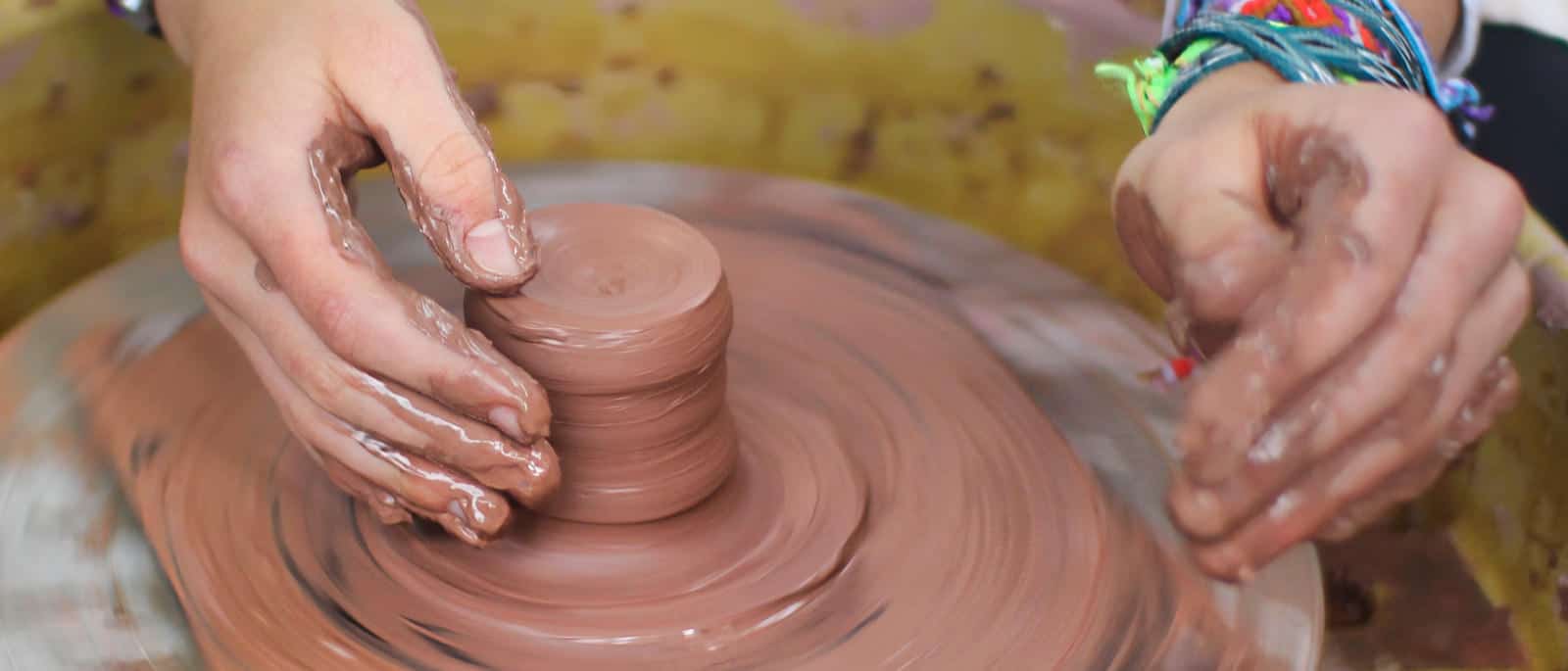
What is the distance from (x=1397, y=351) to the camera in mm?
723

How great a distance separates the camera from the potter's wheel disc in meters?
0.88

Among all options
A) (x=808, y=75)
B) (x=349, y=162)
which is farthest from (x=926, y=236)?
(x=349, y=162)

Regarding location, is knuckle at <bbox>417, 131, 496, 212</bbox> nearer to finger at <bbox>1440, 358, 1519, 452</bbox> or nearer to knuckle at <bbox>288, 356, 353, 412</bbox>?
knuckle at <bbox>288, 356, 353, 412</bbox>

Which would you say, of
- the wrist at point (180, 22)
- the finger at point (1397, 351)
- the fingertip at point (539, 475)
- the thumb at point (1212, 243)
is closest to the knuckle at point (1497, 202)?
the finger at point (1397, 351)

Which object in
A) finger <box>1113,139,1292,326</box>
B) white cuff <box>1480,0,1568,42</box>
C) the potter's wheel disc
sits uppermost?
finger <box>1113,139,1292,326</box>

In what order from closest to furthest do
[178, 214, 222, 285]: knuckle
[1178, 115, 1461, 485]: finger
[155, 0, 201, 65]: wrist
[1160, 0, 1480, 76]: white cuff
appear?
1. [1178, 115, 1461, 485]: finger
2. [178, 214, 222, 285]: knuckle
3. [155, 0, 201, 65]: wrist
4. [1160, 0, 1480, 76]: white cuff

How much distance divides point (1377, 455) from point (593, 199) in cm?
94

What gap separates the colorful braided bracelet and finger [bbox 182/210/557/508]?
25.0 inches

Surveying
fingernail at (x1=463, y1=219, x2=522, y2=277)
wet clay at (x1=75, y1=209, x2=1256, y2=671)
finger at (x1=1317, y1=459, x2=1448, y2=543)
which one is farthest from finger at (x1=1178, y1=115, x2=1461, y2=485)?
fingernail at (x1=463, y1=219, x2=522, y2=277)

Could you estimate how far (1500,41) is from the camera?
144 centimetres

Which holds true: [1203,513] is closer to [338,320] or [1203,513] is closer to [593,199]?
[338,320]

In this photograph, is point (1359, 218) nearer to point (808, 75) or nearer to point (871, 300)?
point (871, 300)

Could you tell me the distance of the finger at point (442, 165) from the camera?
0.84 meters

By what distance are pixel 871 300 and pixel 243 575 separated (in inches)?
25.7
